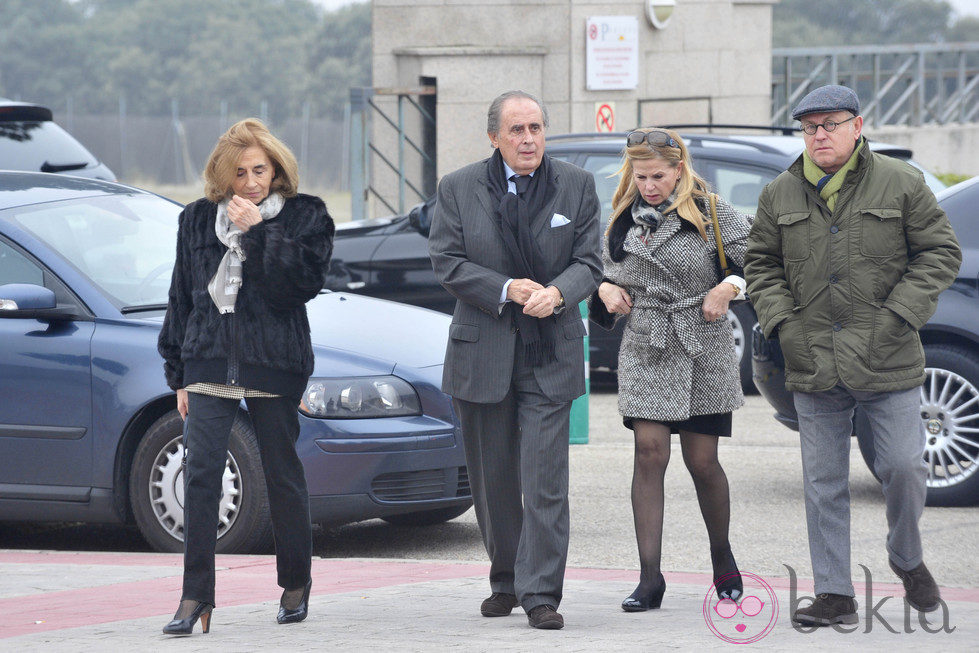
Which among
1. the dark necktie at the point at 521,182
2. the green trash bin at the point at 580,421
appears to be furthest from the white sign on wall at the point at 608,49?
the dark necktie at the point at 521,182

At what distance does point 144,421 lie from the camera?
20.9ft

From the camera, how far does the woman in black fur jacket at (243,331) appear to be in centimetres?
484

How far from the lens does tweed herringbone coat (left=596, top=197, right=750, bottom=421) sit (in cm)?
516

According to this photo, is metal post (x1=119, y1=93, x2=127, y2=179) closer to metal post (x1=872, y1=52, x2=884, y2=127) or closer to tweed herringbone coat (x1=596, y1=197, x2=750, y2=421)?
metal post (x1=872, y1=52, x2=884, y2=127)

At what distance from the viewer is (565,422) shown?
5.05 meters

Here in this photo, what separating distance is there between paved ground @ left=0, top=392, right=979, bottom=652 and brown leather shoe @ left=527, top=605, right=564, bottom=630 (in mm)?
38

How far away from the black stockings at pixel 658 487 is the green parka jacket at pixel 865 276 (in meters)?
0.53

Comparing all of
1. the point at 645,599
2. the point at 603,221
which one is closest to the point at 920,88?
the point at 603,221

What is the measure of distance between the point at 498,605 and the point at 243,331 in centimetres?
128

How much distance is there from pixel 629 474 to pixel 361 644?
3.85 metres

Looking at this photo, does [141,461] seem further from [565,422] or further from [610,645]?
[610,645]

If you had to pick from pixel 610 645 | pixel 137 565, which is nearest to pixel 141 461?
pixel 137 565

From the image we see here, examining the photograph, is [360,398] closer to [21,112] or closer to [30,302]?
[30,302]
